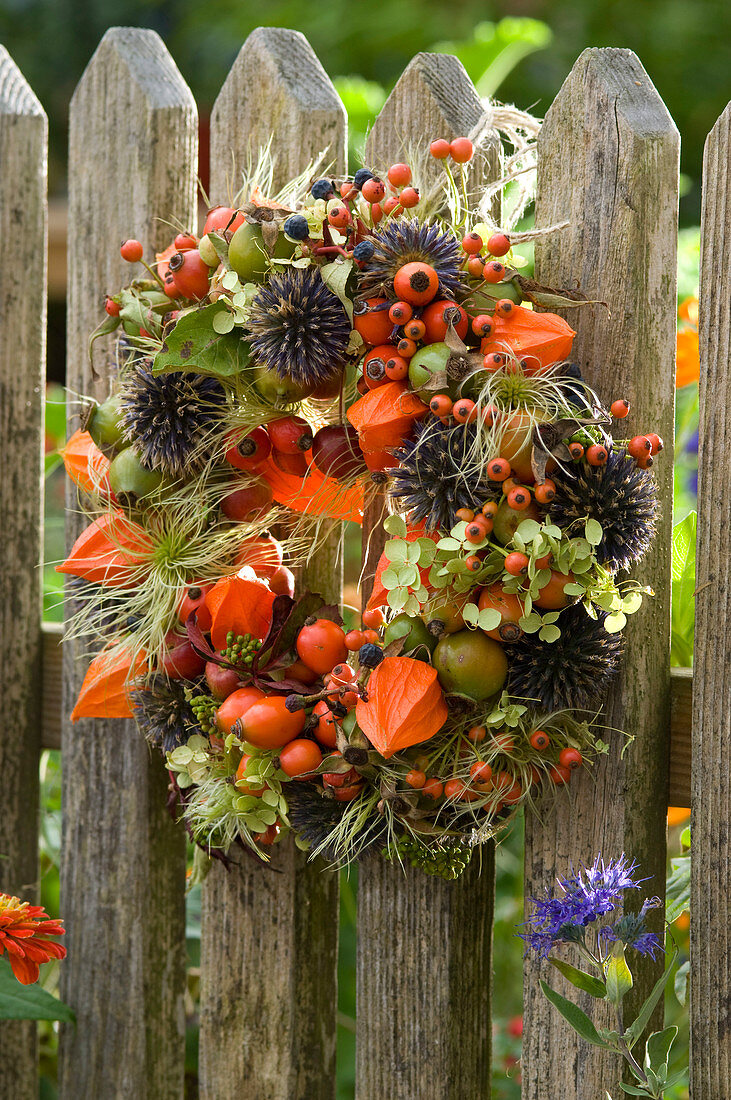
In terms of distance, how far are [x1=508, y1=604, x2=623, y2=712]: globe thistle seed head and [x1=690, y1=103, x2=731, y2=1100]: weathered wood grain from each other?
0.13 meters

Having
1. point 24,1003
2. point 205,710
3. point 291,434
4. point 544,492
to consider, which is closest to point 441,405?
point 544,492

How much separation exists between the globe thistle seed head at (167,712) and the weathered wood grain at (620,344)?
43 centimetres

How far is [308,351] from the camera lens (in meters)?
1.03

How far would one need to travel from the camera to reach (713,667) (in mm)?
1084

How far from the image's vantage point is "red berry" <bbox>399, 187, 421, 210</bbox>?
1030 millimetres

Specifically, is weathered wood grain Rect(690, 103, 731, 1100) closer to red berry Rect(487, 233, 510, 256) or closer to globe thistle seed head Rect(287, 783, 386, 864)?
red berry Rect(487, 233, 510, 256)

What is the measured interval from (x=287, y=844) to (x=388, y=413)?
0.60 metres

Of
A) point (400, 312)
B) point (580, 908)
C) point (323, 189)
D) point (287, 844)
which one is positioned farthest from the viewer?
point (287, 844)

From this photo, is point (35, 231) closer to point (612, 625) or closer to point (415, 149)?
point (415, 149)

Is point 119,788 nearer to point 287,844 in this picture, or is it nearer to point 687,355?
point 287,844

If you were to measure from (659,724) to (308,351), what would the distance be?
1.84 feet

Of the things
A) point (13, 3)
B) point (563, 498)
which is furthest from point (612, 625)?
point (13, 3)

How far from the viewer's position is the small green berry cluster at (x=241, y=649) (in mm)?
1140

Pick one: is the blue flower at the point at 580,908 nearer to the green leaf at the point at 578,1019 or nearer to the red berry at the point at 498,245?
the green leaf at the point at 578,1019
